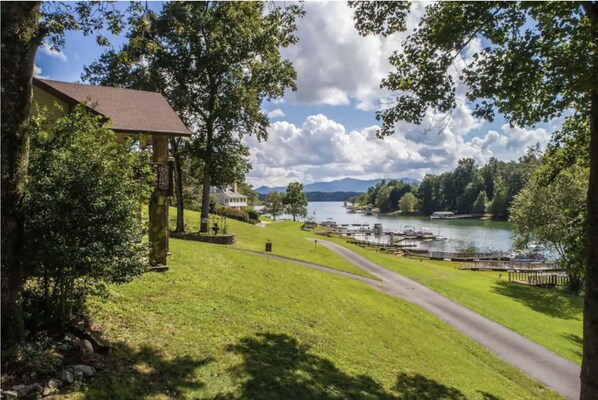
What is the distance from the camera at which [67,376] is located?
6527 millimetres

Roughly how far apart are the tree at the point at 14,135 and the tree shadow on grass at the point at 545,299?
29593mm

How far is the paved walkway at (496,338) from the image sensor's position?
1499 cm

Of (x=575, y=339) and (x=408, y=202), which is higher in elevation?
(x=408, y=202)

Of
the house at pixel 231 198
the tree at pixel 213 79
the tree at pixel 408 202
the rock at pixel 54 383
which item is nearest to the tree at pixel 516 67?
the rock at pixel 54 383

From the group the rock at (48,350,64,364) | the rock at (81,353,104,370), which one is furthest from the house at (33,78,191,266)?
the rock at (48,350,64,364)

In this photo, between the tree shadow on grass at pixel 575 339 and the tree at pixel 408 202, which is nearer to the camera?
the tree shadow on grass at pixel 575 339

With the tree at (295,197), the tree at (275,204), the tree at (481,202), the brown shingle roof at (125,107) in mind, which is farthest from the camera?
the tree at (481,202)

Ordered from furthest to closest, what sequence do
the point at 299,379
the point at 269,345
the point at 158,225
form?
the point at 158,225
the point at 269,345
the point at 299,379

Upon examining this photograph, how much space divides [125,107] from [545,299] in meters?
32.2

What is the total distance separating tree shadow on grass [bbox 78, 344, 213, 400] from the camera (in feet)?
21.9

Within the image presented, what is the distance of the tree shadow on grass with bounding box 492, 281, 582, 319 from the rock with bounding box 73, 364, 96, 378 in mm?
28296

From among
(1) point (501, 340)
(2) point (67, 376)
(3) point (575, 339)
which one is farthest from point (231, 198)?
(2) point (67, 376)

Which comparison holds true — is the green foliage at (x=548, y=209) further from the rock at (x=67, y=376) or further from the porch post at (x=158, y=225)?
the rock at (x=67, y=376)

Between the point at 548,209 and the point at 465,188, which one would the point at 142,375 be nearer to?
the point at 548,209
